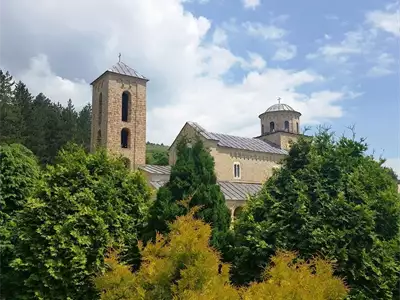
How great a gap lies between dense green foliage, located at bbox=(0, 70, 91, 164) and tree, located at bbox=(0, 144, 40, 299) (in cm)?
3427

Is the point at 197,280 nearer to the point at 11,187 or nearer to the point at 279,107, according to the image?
the point at 11,187

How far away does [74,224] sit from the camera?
7176 mm

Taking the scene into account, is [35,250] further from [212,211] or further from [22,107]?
[22,107]

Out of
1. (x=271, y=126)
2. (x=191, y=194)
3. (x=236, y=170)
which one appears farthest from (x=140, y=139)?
(x=191, y=194)

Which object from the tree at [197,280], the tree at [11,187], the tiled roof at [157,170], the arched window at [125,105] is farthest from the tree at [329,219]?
the arched window at [125,105]

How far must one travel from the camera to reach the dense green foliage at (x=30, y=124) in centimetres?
4425

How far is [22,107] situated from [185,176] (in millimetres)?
48082

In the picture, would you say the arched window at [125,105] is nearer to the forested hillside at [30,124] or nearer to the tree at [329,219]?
the forested hillside at [30,124]

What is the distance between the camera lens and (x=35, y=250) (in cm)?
713

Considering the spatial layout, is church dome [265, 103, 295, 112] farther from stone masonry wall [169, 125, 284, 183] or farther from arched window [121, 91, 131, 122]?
arched window [121, 91, 131, 122]

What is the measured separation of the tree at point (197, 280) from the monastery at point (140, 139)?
24.0 metres

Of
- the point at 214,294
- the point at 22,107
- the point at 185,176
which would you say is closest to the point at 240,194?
the point at 185,176

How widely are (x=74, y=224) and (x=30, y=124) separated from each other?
151ft

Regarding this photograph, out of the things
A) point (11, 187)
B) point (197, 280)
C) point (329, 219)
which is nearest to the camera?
point (197, 280)
